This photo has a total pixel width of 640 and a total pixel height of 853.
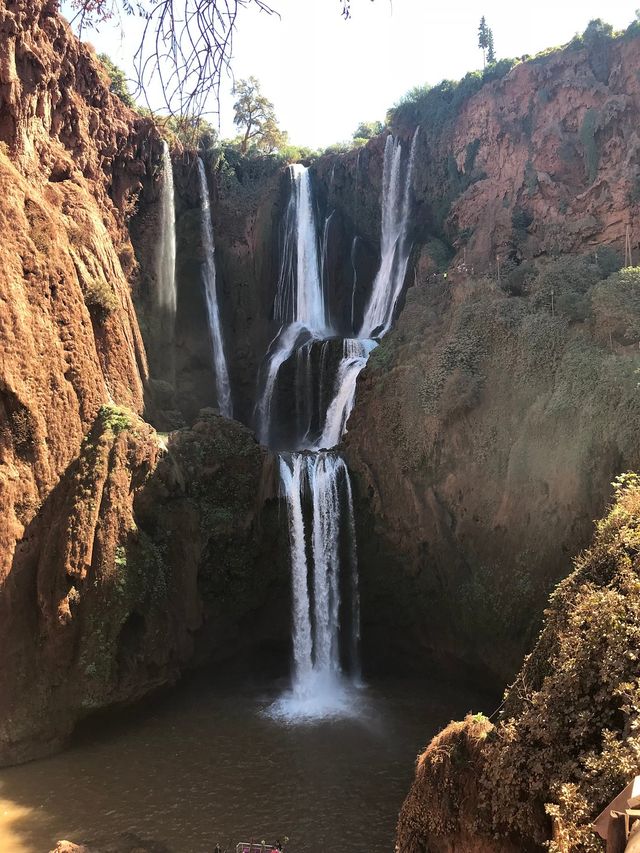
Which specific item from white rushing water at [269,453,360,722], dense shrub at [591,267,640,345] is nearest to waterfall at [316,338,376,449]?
white rushing water at [269,453,360,722]

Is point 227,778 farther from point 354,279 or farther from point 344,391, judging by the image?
point 354,279

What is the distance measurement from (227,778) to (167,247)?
1975cm

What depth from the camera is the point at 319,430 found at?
23797mm

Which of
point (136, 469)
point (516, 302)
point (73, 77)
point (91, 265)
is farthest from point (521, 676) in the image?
point (73, 77)

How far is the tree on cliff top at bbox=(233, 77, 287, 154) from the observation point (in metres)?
36.4

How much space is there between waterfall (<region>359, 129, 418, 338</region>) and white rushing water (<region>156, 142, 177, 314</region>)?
852 cm

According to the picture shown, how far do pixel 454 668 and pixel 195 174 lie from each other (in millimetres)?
22891

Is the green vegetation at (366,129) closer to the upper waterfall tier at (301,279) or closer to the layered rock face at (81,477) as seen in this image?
the upper waterfall tier at (301,279)

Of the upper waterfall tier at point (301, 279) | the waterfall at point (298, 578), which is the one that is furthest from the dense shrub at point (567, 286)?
the upper waterfall tier at point (301, 279)

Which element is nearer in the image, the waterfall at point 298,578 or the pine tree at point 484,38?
the waterfall at point 298,578

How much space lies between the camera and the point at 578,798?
602 cm

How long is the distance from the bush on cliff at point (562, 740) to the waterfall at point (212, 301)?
63.4 ft

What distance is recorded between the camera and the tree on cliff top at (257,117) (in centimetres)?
3638

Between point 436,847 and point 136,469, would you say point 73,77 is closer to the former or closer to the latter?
point 136,469
